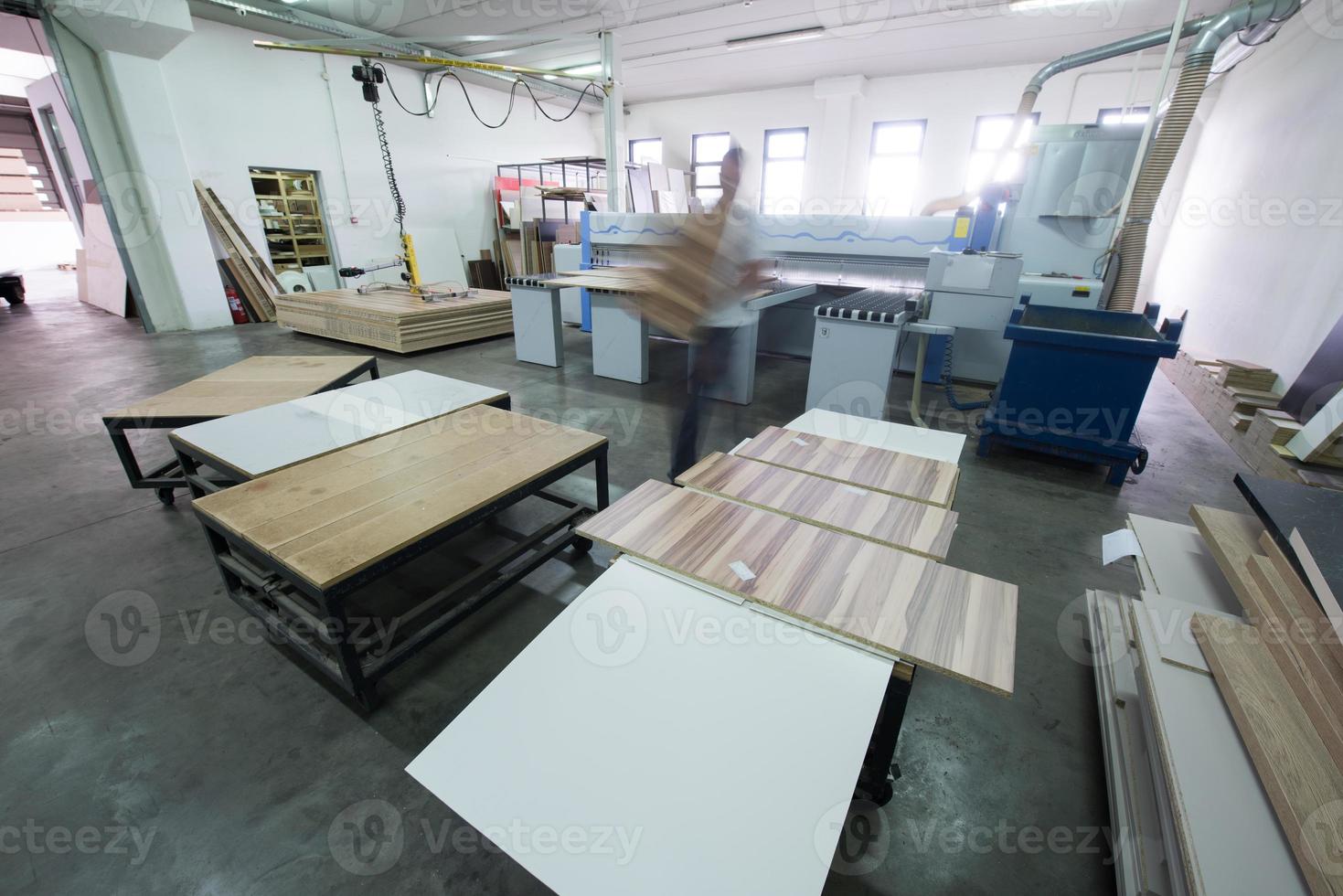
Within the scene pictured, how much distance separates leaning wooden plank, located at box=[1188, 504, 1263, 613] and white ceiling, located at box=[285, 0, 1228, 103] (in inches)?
257

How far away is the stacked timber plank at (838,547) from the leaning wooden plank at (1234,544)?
2.02 feet

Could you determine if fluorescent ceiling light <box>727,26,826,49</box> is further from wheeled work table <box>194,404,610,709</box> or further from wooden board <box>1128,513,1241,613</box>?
wooden board <box>1128,513,1241,613</box>

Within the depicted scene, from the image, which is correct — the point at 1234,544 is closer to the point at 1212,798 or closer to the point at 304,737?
the point at 1212,798

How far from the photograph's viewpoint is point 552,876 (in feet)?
2.40

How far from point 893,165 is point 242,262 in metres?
9.88

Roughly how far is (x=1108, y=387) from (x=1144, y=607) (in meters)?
2.02

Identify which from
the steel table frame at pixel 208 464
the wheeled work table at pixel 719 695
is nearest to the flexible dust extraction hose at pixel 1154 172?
the wheeled work table at pixel 719 695

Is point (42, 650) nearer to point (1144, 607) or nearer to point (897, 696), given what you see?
point (897, 696)

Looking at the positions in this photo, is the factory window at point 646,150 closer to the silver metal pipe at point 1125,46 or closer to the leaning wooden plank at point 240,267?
the leaning wooden plank at point 240,267

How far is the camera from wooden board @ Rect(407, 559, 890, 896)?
2.44ft

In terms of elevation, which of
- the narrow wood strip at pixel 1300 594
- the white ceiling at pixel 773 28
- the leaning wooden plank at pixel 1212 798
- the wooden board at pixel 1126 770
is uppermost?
the white ceiling at pixel 773 28

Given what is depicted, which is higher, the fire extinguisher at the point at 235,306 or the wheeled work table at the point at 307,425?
the wheeled work table at the point at 307,425

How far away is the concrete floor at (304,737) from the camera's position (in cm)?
117

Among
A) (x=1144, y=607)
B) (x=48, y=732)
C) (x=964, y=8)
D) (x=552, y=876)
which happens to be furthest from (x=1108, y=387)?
(x=964, y=8)
